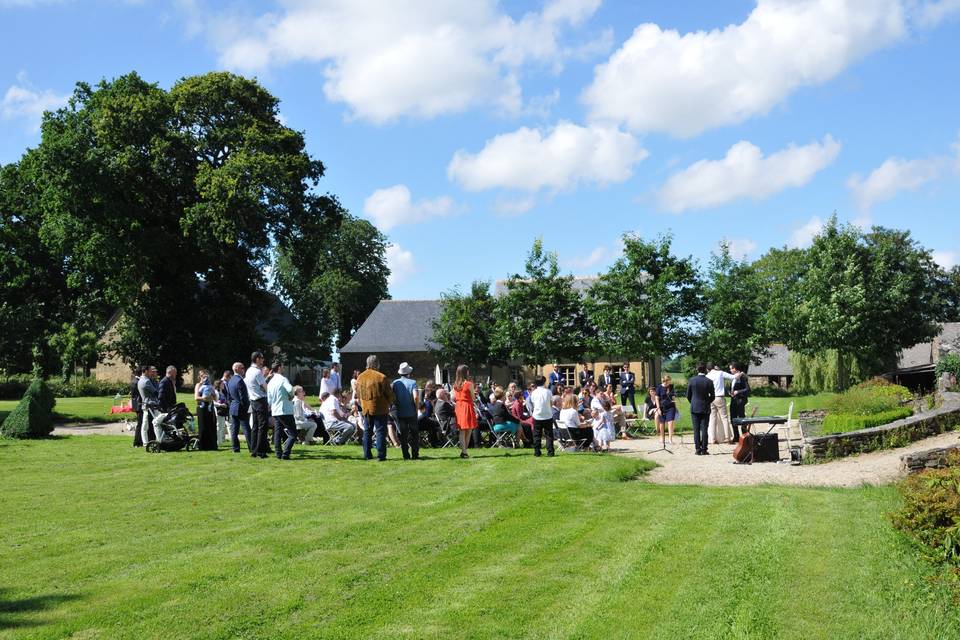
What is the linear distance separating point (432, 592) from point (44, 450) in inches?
541

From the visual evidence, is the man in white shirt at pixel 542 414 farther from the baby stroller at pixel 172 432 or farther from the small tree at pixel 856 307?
the small tree at pixel 856 307

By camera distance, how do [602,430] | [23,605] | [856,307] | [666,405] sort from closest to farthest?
[23,605] → [602,430] → [666,405] → [856,307]

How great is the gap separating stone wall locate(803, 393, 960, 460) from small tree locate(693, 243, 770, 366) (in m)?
21.1

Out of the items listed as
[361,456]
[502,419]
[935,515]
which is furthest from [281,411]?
[935,515]

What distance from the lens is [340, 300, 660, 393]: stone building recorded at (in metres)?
53.8

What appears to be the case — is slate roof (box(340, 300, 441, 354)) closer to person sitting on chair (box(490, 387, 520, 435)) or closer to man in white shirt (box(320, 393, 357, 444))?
man in white shirt (box(320, 393, 357, 444))

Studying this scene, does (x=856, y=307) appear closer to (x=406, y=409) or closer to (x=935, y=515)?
(x=406, y=409)

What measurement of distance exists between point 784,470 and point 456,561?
784 cm

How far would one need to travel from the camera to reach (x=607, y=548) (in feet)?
25.3

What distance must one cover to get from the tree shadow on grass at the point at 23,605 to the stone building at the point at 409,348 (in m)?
46.3

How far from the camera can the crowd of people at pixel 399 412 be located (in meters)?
14.4

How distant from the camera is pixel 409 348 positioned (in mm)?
56125

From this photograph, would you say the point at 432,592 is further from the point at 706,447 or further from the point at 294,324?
the point at 294,324

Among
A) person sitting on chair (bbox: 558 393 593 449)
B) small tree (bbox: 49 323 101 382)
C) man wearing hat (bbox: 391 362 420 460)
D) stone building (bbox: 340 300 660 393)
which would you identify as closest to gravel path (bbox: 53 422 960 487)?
person sitting on chair (bbox: 558 393 593 449)
